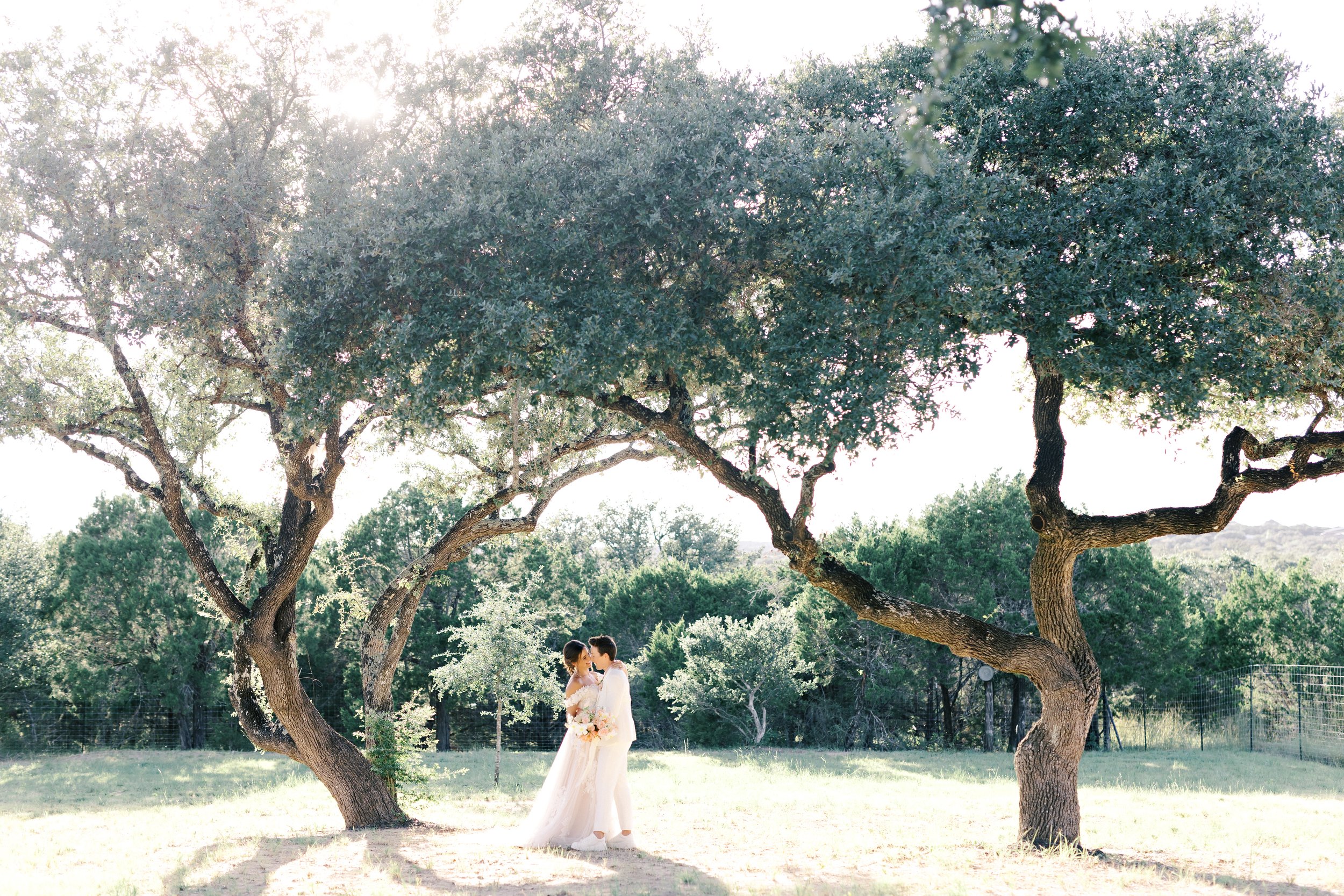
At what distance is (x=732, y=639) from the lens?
2669cm

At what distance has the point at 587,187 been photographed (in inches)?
320

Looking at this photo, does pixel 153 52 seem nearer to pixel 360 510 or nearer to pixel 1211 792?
pixel 1211 792

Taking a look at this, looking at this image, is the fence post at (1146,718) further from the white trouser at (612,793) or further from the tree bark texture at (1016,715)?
the white trouser at (612,793)

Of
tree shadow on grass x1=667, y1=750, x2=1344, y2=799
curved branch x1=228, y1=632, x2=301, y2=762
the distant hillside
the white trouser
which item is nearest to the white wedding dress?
the white trouser

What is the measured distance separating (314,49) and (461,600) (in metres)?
25.8

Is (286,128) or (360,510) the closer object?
(286,128)

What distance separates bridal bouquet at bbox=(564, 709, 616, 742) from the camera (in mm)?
9172

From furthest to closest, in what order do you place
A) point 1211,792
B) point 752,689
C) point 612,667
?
point 752,689, point 1211,792, point 612,667

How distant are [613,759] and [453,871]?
72.8 inches

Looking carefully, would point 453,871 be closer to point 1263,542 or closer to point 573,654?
point 573,654

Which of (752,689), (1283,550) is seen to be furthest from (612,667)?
(1283,550)

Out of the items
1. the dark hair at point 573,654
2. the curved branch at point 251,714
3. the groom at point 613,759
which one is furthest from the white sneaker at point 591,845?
the curved branch at point 251,714

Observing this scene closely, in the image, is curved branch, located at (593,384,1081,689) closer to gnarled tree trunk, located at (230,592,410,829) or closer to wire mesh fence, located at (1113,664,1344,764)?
gnarled tree trunk, located at (230,592,410,829)

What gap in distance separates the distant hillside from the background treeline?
46.8 metres
